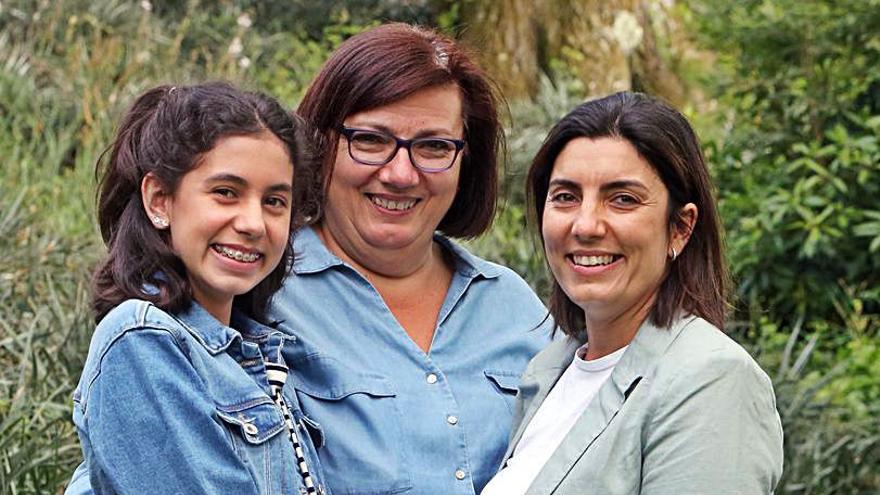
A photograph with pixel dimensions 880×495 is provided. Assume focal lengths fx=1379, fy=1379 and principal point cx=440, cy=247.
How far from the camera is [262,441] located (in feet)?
8.94

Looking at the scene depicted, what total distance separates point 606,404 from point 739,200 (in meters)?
4.84

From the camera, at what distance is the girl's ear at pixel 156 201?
282 centimetres

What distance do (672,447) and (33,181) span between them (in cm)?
597

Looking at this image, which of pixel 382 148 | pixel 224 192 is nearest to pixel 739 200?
pixel 382 148

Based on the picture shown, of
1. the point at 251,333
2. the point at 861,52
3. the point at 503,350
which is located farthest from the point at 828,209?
the point at 251,333

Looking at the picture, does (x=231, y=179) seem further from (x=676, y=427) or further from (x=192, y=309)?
(x=676, y=427)

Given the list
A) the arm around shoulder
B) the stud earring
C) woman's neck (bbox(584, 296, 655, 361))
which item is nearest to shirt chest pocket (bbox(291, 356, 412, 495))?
woman's neck (bbox(584, 296, 655, 361))

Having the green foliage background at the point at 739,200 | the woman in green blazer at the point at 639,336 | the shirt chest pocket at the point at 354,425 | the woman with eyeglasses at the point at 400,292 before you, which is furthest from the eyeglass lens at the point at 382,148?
the green foliage background at the point at 739,200

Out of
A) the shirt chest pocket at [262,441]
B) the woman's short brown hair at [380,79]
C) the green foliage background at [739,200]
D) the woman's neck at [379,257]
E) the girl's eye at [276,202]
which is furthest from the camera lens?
the green foliage background at [739,200]

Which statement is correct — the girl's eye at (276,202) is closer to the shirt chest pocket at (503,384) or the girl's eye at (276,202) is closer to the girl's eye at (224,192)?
the girl's eye at (224,192)

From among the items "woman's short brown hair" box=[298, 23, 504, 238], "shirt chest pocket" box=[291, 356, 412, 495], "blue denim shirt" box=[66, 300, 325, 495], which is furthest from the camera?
"woman's short brown hair" box=[298, 23, 504, 238]

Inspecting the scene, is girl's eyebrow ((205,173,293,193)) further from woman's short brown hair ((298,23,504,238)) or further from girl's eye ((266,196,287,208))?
woman's short brown hair ((298,23,504,238))

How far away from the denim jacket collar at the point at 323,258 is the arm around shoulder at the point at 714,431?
1.18 meters

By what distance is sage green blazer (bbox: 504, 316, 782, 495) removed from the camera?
100 inches
